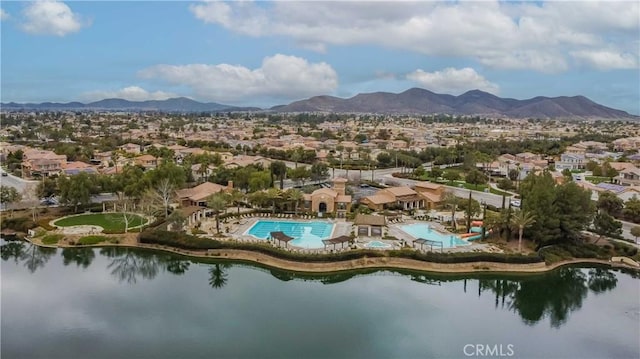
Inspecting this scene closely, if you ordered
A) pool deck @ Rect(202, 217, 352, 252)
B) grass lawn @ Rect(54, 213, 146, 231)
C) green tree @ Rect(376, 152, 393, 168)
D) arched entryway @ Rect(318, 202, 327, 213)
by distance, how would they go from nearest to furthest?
pool deck @ Rect(202, 217, 352, 252) < grass lawn @ Rect(54, 213, 146, 231) < arched entryway @ Rect(318, 202, 327, 213) < green tree @ Rect(376, 152, 393, 168)

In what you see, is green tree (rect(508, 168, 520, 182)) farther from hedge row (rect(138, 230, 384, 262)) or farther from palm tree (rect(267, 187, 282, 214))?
hedge row (rect(138, 230, 384, 262))

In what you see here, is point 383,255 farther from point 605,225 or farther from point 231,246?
point 605,225

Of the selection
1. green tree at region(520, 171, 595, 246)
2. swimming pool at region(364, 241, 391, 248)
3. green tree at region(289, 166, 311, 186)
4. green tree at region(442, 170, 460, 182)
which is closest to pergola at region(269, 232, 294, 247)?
swimming pool at region(364, 241, 391, 248)

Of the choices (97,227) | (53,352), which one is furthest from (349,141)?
(53,352)


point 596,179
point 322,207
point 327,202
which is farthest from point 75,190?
point 596,179

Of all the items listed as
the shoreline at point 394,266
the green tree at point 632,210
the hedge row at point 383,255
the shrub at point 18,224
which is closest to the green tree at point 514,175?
the green tree at point 632,210

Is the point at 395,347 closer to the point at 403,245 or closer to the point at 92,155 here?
the point at 403,245
